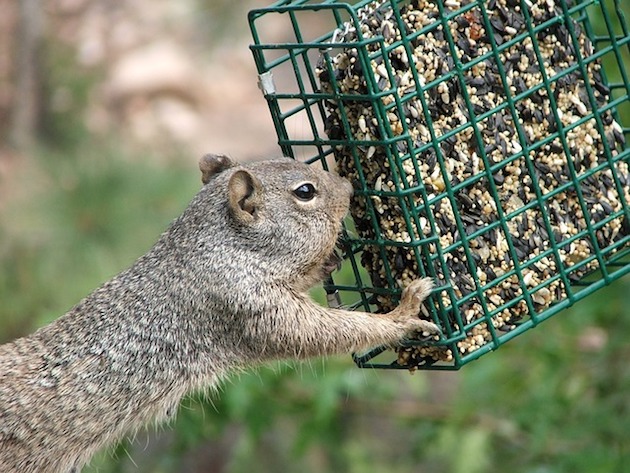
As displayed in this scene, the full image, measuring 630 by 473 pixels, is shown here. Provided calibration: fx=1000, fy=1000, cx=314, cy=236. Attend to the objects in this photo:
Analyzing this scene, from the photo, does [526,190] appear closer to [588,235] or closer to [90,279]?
[588,235]

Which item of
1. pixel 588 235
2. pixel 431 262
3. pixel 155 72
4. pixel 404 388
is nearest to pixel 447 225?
pixel 431 262

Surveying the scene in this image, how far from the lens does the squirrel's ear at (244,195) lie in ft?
9.59

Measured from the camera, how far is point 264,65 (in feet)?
9.71

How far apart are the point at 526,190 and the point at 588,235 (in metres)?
0.26

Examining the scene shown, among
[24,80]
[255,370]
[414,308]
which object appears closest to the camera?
[414,308]

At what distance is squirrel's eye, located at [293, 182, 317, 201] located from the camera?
2941mm

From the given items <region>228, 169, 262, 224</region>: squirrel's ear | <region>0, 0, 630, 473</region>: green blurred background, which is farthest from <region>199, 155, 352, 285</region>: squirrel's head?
<region>0, 0, 630, 473</region>: green blurred background

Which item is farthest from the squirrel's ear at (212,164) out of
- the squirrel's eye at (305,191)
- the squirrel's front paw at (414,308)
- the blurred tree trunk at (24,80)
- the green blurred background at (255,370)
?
the blurred tree trunk at (24,80)

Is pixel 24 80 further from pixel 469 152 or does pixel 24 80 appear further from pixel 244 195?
pixel 469 152

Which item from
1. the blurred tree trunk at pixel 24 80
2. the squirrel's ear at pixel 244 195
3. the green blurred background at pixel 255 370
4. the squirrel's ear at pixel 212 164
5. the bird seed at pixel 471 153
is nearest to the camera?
the bird seed at pixel 471 153

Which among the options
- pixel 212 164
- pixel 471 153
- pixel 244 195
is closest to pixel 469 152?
pixel 471 153

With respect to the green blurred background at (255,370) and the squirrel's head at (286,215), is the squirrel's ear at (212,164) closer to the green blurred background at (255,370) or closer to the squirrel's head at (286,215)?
the squirrel's head at (286,215)

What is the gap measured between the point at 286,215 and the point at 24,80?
5085mm

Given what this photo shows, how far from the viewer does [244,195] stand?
9.72 ft
